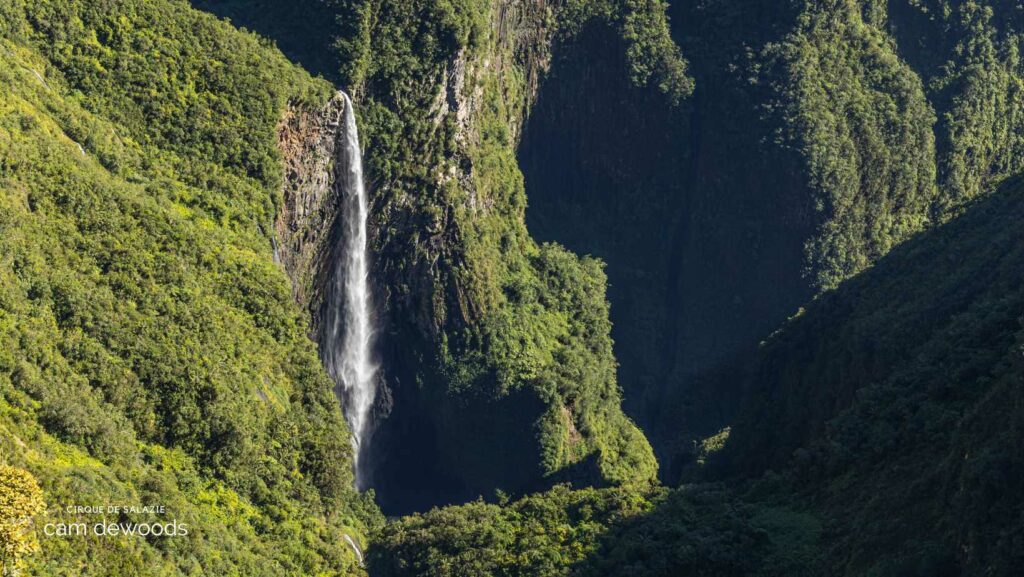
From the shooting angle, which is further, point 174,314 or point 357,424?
point 357,424

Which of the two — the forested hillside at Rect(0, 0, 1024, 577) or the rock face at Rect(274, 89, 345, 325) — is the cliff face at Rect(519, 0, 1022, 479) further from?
the rock face at Rect(274, 89, 345, 325)

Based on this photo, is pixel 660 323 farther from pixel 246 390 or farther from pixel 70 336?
pixel 70 336

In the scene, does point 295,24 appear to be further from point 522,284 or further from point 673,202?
point 673,202

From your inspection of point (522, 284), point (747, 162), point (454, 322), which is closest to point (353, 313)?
point (454, 322)

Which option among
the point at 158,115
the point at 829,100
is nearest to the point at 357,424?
the point at 158,115

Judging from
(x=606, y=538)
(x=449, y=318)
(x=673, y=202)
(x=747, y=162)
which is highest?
(x=673, y=202)

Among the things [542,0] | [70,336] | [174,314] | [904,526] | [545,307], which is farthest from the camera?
[542,0]

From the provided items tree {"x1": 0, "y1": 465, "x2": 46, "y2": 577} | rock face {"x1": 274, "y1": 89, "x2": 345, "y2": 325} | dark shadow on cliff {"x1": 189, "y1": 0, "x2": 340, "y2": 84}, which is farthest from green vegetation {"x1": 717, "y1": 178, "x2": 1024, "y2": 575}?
dark shadow on cliff {"x1": 189, "y1": 0, "x2": 340, "y2": 84}
